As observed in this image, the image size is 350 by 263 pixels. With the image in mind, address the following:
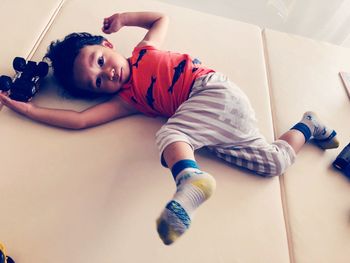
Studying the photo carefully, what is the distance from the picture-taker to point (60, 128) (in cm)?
92

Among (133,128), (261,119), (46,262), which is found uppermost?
(261,119)

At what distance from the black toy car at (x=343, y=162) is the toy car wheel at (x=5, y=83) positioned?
898 millimetres

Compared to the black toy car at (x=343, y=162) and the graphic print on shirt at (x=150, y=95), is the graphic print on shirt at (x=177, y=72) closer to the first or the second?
the graphic print on shirt at (x=150, y=95)

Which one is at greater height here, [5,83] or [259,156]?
[259,156]

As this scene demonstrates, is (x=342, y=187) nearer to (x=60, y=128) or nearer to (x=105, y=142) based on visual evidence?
(x=105, y=142)

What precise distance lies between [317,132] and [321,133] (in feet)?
0.04

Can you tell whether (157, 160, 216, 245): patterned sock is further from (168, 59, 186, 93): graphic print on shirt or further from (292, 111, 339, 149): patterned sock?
(292, 111, 339, 149): patterned sock

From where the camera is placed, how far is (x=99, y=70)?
96 centimetres

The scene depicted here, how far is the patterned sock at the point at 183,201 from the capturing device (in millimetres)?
650

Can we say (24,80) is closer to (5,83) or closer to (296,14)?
(5,83)

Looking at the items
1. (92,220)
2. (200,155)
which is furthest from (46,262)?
(200,155)

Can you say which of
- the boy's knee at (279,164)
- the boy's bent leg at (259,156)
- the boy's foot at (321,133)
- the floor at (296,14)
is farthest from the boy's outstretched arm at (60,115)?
the floor at (296,14)

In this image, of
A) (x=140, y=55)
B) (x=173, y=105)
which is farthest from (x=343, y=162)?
(x=140, y=55)

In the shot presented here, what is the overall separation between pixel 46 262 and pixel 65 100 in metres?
0.46
